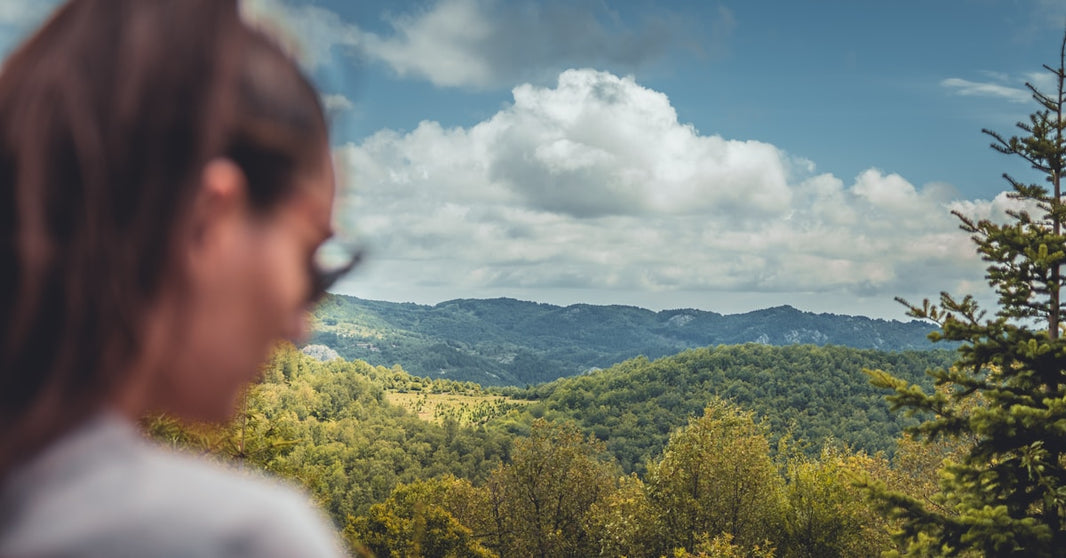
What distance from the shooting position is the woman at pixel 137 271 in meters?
0.56

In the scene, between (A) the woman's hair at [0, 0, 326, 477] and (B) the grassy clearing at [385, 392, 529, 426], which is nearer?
(A) the woman's hair at [0, 0, 326, 477]

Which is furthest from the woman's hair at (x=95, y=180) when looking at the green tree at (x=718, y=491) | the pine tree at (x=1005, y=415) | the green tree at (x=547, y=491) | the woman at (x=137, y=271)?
the green tree at (x=547, y=491)

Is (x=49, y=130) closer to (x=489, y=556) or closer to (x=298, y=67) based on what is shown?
(x=298, y=67)

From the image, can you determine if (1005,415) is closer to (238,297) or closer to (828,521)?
(238,297)

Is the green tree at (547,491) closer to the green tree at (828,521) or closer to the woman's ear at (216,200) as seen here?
the green tree at (828,521)

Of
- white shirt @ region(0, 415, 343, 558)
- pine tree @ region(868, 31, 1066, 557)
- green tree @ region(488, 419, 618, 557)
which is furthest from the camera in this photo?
green tree @ region(488, 419, 618, 557)

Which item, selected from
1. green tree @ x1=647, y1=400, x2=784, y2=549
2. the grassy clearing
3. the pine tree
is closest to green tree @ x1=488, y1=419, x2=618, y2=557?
green tree @ x1=647, y1=400, x2=784, y2=549

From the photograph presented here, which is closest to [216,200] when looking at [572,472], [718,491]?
[718,491]

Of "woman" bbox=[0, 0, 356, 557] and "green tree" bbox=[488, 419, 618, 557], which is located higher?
"woman" bbox=[0, 0, 356, 557]

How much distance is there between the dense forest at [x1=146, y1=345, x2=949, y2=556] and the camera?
23711 millimetres

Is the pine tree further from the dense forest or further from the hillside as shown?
the hillside

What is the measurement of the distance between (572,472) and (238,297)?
38.6 m

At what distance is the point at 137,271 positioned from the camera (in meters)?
0.62

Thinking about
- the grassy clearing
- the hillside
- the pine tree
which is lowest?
the grassy clearing
